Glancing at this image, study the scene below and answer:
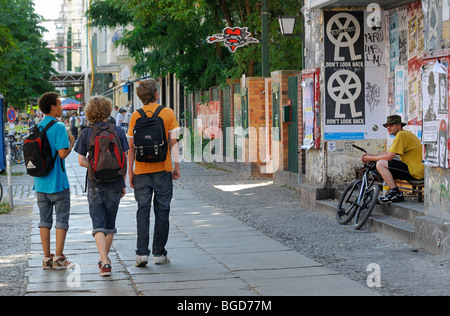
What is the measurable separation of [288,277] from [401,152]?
3.89 m

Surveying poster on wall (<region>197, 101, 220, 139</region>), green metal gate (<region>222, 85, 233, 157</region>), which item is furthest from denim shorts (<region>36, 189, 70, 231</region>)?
poster on wall (<region>197, 101, 220, 139</region>)

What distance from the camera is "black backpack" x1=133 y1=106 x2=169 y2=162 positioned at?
310 inches

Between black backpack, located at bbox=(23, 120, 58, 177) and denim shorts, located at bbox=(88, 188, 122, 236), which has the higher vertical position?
black backpack, located at bbox=(23, 120, 58, 177)

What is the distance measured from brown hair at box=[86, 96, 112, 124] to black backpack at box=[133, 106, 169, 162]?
0.34 metres

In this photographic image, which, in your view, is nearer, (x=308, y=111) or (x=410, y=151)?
(x=410, y=151)

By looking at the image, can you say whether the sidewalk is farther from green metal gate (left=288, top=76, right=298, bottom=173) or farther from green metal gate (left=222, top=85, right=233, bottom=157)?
green metal gate (left=222, top=85, right=233, bottom=157)

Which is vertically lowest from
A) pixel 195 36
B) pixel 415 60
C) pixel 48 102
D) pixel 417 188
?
pixel 417 188

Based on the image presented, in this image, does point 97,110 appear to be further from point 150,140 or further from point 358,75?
point 358,75

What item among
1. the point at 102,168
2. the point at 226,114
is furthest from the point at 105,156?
the point at 226,114

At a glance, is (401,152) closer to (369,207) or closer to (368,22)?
(369,207)

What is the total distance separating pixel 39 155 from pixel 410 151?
16.9ft

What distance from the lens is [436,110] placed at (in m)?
8.70

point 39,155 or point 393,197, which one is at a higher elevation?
point 39,155
